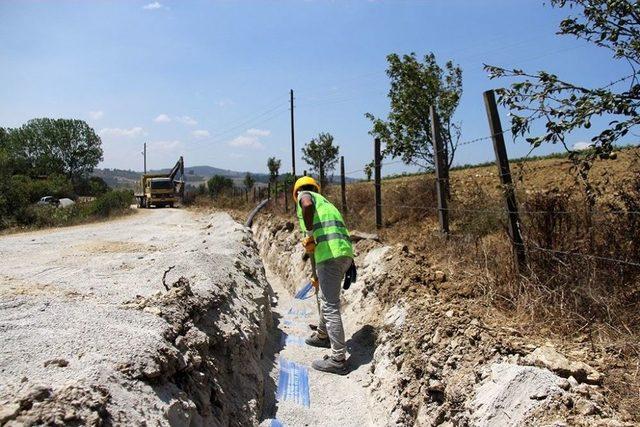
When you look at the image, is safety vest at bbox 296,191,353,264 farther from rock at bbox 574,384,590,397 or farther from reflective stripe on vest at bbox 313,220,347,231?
rock at bbox 574,384,590,397

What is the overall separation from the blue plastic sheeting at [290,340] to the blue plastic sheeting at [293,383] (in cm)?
66

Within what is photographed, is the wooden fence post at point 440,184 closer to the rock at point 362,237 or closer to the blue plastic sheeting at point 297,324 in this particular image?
the rock at point 362,237

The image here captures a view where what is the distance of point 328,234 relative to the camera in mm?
5617

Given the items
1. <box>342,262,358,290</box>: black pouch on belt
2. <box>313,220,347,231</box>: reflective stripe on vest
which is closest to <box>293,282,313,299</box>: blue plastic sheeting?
<box>342,262,358,290</box>: black pouch on belt

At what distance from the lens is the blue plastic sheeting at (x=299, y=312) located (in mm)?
8069

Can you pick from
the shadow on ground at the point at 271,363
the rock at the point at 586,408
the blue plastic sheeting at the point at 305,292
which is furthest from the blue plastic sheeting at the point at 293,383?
the blue plastic sheeting at the point at 305,292

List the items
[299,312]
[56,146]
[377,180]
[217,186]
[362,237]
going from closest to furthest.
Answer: [299,312] < [362,237] < [377,180] < [217,186] < [56,146]

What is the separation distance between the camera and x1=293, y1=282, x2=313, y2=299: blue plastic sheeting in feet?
29.1

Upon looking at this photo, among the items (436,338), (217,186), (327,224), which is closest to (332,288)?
(327,224)

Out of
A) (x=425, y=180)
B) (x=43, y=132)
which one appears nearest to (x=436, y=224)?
(x=425, y=180)

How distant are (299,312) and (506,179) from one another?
4.47m

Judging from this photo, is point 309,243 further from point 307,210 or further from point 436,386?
point 436,386

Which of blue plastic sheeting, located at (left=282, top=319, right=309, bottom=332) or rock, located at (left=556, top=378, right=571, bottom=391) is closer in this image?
rock, located at (left=556, top=378, right=571, bottom=391)

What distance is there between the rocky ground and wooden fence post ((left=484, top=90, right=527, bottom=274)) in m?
0.68
